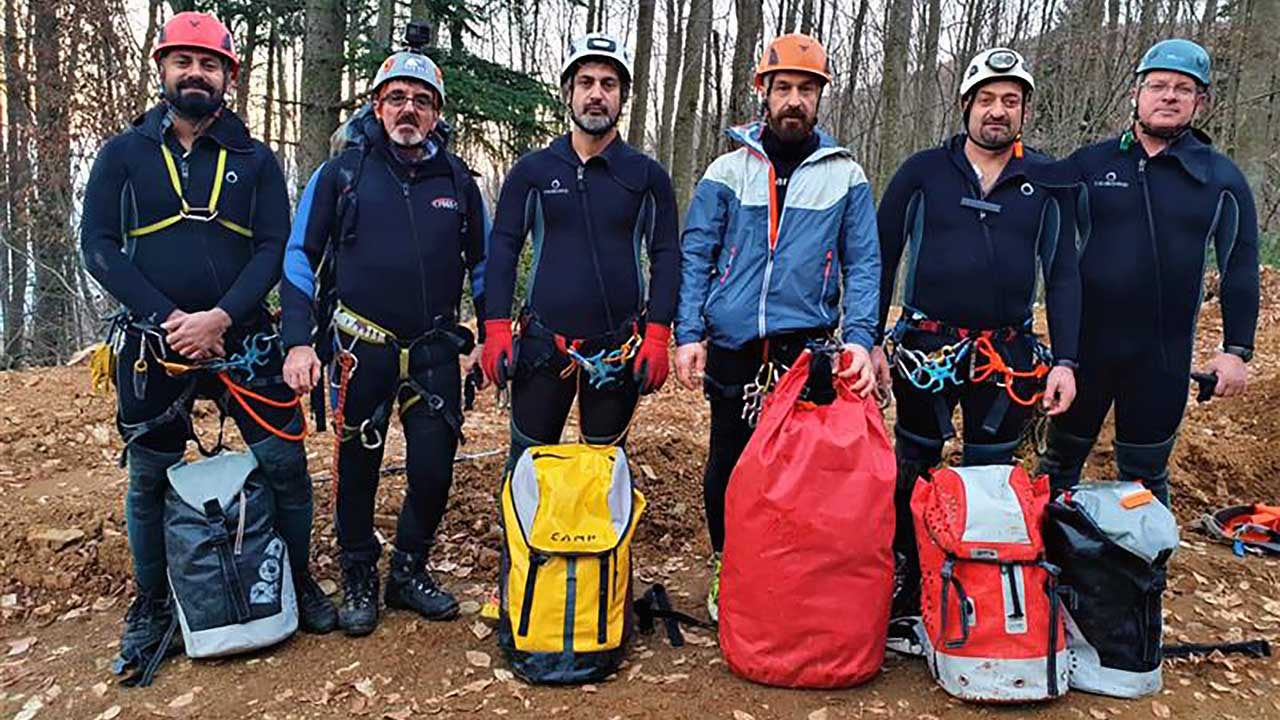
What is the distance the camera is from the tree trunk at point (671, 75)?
16.7m

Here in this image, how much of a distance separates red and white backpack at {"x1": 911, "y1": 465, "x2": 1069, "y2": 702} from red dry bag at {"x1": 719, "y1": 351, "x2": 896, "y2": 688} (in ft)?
0.72

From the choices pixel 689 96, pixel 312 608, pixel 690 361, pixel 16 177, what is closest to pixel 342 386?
pixel 312 608

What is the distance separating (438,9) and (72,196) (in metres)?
7.52

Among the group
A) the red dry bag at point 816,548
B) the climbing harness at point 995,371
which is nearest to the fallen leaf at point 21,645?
the red dry bag at point 816,548

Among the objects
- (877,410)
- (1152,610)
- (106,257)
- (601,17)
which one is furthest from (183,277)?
(601,17)

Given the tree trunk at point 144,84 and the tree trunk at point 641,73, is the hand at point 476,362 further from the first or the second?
the tree trunk at point 144,84

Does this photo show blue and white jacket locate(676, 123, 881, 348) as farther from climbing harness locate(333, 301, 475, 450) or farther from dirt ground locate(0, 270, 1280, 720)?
dirt ground locate(0, 270, 1280, 720)

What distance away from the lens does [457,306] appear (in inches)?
156

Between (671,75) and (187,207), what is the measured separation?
46.6ft

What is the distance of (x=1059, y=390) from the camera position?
3740mm

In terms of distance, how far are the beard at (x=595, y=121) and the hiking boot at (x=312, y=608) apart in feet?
7.89

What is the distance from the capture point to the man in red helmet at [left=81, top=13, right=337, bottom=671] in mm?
3510

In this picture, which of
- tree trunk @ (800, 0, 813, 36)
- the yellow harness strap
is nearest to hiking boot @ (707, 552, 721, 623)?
the yellow harness strap

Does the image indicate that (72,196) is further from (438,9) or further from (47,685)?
Answer: (47,685)
